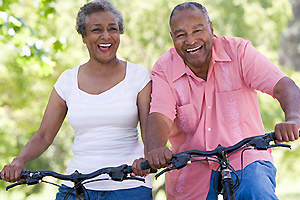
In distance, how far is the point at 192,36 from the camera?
3.44 metres

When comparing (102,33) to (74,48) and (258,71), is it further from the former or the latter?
(74,48)

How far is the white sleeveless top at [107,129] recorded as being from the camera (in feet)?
11.4

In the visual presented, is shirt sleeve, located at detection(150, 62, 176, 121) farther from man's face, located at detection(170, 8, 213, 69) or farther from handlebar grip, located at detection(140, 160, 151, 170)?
handlebar grip, located at detection(140, 160, 151, 170)

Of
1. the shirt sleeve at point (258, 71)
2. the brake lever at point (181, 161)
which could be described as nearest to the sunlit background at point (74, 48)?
the shirt sleeve at point (258, 71)

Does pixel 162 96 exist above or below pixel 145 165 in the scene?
above

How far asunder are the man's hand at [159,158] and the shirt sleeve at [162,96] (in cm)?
51

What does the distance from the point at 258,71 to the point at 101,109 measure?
1046 millimetres

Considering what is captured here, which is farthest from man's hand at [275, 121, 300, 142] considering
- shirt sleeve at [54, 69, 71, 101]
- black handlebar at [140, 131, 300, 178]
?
shirt sleeve at [54, 69, 71, 101]

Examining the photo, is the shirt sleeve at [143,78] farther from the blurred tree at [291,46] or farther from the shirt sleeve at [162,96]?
the blurred tree at [291,46]

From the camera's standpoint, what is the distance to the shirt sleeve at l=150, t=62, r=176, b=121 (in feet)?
11.2

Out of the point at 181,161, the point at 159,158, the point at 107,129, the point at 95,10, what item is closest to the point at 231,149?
the point at 181,161

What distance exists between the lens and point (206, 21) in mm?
3502

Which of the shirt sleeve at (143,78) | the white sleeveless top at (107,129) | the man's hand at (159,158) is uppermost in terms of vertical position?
the shirt sleeve at (143,78)

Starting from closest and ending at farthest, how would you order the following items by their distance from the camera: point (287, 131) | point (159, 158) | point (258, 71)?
point (287, 131) < point (159, 158) < point (258, 71)
